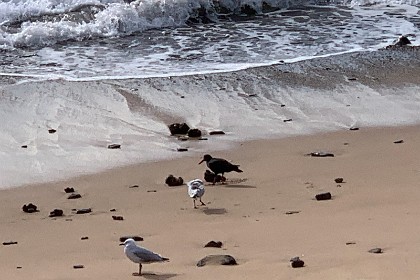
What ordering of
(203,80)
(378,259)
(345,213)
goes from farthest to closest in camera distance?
(203,80) < (345,213) < (378,259)

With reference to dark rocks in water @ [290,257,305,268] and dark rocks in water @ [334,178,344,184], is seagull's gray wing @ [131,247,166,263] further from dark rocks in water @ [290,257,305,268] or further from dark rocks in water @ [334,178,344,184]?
dark rocks in water @ [334,178,344,184]

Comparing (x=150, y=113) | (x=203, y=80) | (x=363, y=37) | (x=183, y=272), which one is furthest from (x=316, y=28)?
(x=183, y=272)

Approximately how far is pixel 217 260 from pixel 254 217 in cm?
122

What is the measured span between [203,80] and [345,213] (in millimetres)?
4634

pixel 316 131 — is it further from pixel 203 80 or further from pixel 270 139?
pixel 203 80

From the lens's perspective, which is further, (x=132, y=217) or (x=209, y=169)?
(x=209, y=169)

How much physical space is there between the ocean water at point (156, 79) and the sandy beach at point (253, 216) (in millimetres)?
479

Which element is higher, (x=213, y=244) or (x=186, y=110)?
(x=213, y=244)

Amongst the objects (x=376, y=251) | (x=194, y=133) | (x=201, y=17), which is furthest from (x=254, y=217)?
(x=201, y=17)

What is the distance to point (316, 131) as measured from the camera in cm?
805

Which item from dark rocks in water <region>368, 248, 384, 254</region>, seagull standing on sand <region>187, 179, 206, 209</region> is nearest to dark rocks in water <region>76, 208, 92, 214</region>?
seagull standing on sand <region>187, 179, 206, 209</region>

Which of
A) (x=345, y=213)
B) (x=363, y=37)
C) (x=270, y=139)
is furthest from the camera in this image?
(x=363, y=37)

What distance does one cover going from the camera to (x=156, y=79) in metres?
9.74

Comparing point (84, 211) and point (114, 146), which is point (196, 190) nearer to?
point (84, 211)
